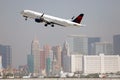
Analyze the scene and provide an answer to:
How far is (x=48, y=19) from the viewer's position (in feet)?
413

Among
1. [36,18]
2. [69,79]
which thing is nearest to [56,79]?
[69,79]

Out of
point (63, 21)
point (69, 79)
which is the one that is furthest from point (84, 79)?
point (63, 21)

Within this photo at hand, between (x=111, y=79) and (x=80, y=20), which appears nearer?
(x=111, y=79)

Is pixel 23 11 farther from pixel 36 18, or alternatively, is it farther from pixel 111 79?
pixel 111 79

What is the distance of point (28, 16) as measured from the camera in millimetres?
129375

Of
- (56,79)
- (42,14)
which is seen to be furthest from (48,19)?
(56,79)

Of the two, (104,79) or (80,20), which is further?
(80,20)

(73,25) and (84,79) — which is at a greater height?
(73,25)

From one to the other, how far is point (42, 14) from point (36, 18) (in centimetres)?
215

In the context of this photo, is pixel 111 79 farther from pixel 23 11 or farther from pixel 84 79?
pixel 23 11

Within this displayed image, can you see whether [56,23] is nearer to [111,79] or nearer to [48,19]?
[48,19]

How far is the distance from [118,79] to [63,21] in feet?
42.0

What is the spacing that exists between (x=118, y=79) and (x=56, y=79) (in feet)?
32.8

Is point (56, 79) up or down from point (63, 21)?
down
